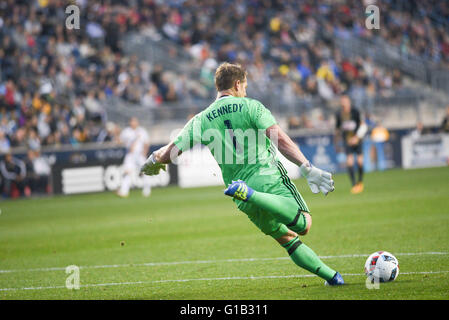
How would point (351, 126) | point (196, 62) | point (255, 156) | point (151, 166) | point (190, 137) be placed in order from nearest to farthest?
point (255, 156) < point (190, 137) < point (151, 166) < point (351, 126) < point (196, 62)

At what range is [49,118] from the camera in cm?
2548

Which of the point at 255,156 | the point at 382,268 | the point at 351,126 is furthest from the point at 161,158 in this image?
the point at 351,126

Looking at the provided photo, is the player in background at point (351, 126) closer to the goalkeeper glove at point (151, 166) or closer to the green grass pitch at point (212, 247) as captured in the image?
the green grass pitch at point (212, 247)

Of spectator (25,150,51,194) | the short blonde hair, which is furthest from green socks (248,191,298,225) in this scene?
spectator (25,150,51,194)

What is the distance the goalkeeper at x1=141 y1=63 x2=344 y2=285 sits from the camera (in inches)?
273

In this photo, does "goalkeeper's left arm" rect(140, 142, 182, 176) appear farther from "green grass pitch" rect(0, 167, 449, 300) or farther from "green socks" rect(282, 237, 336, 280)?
"green socks" rect(282, 237, 336, 280)

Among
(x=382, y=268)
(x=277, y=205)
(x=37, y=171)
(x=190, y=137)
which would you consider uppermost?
(x=190, y=137)

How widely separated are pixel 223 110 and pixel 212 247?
4790 millimetres

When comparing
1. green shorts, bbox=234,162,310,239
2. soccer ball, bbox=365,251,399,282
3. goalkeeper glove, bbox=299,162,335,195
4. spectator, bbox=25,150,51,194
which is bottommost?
spectator, bbox=25,150,51,194

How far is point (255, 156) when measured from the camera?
7234 millimetres

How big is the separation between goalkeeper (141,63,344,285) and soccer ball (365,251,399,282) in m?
0.42

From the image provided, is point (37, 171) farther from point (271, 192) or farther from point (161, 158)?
point (271, 192)
